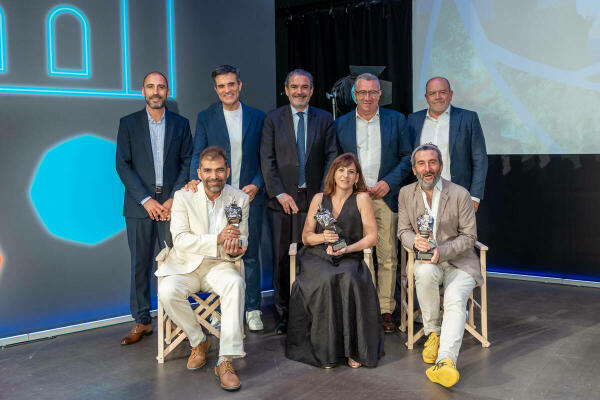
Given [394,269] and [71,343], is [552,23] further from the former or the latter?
[71,343]

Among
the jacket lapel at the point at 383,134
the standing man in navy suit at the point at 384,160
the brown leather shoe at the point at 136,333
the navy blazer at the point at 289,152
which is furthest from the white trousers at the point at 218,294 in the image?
the jacket lapel at the point at 383,134

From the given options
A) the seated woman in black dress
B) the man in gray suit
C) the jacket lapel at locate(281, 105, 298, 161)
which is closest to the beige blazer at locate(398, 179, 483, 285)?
the man in gray suit

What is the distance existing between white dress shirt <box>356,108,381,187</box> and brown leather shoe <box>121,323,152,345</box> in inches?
76.0

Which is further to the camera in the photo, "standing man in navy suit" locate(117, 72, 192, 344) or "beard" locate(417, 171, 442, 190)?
"standing man in navy suit" locate(117, 72, 192, 344)

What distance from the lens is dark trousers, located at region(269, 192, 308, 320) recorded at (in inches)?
168

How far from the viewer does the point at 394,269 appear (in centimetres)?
441

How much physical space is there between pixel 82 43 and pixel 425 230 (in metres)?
2.83

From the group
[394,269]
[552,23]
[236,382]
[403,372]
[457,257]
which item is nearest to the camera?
[236,382]

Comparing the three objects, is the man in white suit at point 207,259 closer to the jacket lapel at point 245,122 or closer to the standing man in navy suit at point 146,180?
the standing man in navy suit at point 146,180

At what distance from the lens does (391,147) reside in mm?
4336

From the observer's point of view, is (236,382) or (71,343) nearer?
(236,382)

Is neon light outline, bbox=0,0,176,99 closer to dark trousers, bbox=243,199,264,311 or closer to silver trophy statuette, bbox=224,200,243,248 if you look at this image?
dark trousers, bbox=243,199,264,311

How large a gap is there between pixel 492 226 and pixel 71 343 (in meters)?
4.43

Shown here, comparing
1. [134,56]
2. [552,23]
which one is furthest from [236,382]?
[552,23]
